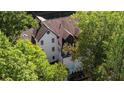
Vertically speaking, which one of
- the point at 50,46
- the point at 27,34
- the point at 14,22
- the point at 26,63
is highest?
the point at 14,22

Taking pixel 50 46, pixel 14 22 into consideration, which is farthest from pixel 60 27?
pixel 14 22

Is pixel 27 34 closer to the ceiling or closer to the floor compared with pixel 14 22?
closer to the floor

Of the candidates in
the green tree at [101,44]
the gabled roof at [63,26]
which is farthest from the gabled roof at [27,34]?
the green tree at [101,44]

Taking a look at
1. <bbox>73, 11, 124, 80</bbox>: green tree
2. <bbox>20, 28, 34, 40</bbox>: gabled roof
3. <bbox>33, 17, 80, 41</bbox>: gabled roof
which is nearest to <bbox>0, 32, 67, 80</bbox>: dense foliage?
<bbox>20, 28, 34, 40</bbox>: gabled roof

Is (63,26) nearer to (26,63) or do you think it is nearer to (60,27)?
(60,27)

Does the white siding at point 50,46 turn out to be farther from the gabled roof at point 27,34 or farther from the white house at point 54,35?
the gabled roof at point 27,34

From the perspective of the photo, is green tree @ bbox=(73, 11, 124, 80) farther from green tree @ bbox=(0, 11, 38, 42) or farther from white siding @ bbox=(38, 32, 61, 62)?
green tree @ bbox=(0, 11, 38, 42)
